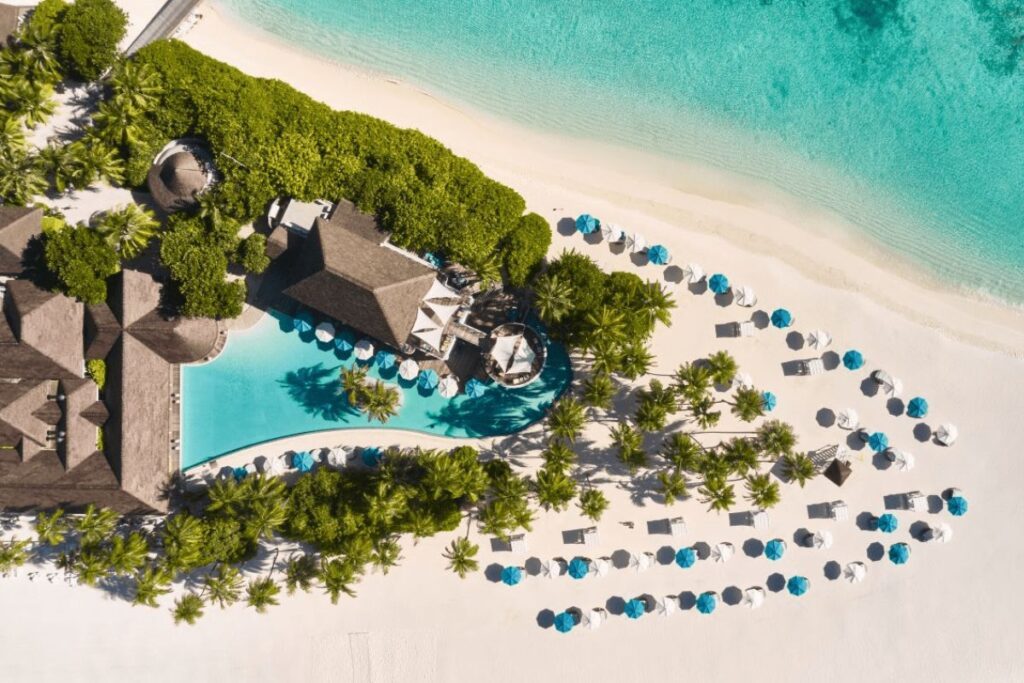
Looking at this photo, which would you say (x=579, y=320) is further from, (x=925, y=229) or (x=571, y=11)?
(x=925, y=229)

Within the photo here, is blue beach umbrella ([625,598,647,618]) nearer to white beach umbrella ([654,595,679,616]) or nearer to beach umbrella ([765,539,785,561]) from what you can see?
white beach umbrella ([654,595,679,616])

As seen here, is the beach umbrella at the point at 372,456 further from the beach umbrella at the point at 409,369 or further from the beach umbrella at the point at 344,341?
the beach umbrella at the point at 344,341

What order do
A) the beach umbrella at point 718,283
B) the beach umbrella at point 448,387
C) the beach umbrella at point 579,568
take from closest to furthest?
1. the beach umbrella at point 448,387
2. the beach umbrella at point 579,568
3. the beach umbrella at point 718,283

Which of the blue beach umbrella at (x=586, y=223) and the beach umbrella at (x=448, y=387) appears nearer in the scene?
the beach umbrella at (x=448, y=387)

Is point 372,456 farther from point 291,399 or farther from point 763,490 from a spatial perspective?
point 763,490

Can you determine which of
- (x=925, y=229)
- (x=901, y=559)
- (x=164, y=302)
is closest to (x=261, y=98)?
(x=164, y=302)

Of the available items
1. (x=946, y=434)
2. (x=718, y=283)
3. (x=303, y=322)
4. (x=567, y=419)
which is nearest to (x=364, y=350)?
(x=303, y=322)

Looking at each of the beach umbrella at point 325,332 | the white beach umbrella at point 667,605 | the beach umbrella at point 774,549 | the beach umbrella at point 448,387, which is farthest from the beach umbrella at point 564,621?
the beach umbrella at point 325,332
